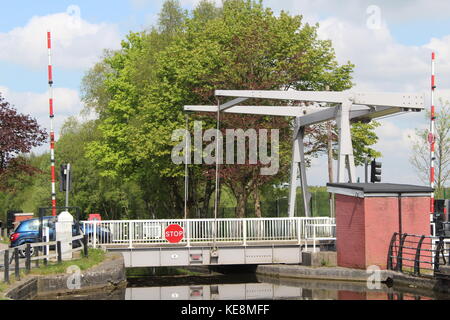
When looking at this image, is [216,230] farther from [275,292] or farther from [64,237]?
[275,292]

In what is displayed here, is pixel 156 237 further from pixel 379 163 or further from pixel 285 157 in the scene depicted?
pixel 285 157

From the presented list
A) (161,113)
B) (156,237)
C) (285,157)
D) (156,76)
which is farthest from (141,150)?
(156,237)

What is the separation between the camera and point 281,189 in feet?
131

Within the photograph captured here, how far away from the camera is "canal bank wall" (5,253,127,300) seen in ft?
59.1

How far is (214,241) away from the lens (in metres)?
24.3

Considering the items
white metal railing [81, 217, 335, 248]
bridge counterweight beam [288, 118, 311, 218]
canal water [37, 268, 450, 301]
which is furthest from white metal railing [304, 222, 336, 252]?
canal water [37, 268, 450, 301]

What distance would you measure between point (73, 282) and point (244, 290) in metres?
4.79

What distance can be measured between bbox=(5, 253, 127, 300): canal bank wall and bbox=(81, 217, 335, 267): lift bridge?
12.3 ft

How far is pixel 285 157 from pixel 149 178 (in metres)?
10.2

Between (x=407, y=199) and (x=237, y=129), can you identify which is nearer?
(x=407, y=199)

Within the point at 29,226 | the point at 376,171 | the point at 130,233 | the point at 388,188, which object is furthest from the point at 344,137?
the point at 29,226
